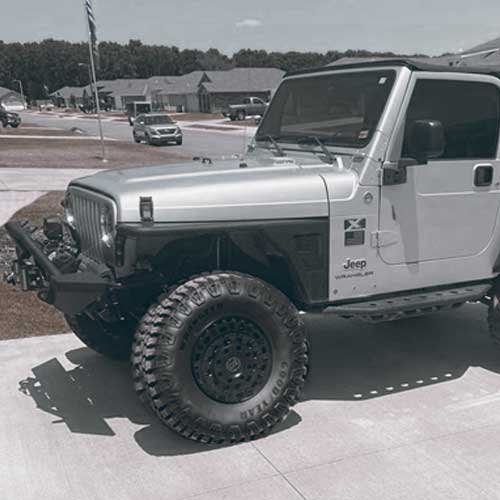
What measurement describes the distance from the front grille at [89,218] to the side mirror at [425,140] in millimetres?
1826

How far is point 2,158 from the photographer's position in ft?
71.1

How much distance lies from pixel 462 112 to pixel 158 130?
27793 mm

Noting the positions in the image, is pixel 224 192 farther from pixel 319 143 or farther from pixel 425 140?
pixel 425 140

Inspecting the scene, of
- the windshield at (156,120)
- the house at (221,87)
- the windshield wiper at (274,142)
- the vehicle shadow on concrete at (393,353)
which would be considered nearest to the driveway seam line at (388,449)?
the vehicle shadow on concrete at (393,353)

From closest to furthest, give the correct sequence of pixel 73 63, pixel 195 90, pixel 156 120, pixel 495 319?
pixel 495 319
pixel 156 120
pixel 195 90
pixel 73 63

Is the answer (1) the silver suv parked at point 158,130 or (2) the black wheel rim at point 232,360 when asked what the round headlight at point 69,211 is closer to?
(2) the black wheel rim at point 232,360

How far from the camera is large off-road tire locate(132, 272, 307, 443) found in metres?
3.48

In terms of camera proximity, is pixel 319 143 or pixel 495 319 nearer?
pixel 319 143

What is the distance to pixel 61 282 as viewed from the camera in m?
3.45

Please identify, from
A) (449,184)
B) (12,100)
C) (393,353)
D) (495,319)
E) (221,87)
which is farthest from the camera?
(12,100)

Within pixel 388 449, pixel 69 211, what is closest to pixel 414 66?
pixel 388 449

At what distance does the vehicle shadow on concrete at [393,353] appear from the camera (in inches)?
179

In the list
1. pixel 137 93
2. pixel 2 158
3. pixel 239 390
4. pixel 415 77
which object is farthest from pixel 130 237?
pixel 137 93

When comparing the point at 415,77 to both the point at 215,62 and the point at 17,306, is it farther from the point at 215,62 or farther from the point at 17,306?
the point at 215,62
